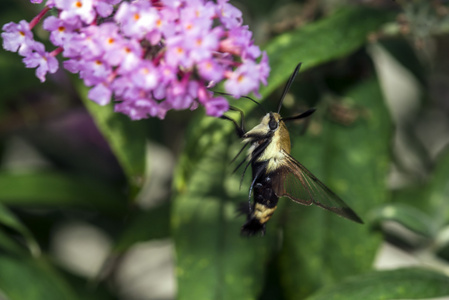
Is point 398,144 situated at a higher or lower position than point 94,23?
lower

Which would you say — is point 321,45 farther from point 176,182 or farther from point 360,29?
point 176,182

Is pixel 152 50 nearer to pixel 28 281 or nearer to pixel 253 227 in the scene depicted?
pixel 253 227

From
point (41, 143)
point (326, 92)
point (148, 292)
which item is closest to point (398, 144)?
point (326, 92)

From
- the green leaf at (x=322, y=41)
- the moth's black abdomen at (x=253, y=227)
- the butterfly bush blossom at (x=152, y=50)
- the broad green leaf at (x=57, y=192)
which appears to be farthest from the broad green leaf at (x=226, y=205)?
the broad green leaf at (x=57, y=192)

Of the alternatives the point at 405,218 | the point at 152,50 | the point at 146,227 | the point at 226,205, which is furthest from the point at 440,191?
the point at 152,50

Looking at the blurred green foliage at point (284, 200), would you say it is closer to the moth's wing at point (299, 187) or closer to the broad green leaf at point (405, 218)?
the broad green leaf at point (405, 218)

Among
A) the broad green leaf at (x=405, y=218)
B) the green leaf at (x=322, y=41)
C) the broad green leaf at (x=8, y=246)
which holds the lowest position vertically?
the broad green leaf at (x=8, y=246)
